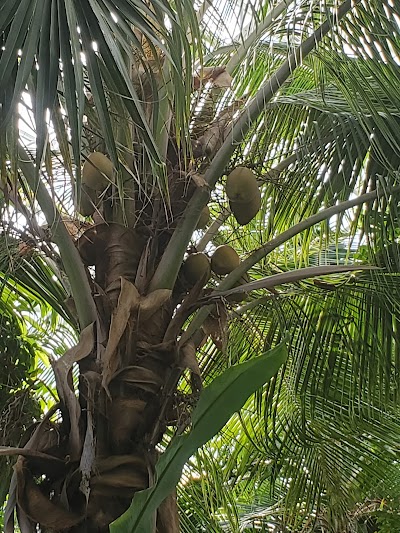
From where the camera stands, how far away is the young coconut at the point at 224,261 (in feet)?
4.91

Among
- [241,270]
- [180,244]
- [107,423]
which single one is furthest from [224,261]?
[107,423]

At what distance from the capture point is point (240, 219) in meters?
1.54

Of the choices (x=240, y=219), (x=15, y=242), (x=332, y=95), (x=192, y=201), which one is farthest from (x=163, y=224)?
(x=332, y=95)

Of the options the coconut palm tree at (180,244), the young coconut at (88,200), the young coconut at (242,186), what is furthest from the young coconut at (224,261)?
the young coconut at (88,200)

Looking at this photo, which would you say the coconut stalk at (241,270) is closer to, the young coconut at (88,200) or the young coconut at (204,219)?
the young coconut at (204,219)

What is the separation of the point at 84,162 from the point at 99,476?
0.66 m

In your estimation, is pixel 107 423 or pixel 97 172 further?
pixel 97 172

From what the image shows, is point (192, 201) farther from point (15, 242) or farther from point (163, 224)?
point (15, 242)

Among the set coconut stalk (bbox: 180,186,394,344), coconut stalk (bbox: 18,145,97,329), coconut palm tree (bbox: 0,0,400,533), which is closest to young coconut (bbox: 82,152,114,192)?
coconut palm tree (bbox: 0,0,400,533)

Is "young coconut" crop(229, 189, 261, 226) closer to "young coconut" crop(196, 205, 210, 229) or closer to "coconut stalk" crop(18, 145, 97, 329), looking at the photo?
"young coconut" crop(196, 205, 210, 229)

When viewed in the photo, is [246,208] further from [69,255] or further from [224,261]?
[69,255]

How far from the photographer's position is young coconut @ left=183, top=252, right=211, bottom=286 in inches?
56.4

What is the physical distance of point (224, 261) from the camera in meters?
1.50

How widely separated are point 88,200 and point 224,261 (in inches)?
12.9
